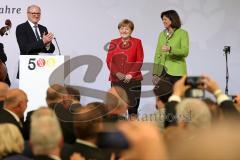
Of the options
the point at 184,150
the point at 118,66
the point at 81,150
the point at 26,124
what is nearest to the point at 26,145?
the point at 26,124

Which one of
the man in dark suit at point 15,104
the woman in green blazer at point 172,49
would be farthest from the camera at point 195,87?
the woman in green blazer at point 172,49

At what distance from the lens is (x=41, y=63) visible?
508 centimetres

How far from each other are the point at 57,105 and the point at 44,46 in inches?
84.7

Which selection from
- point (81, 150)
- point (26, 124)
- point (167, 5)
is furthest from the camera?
point (167, 5)

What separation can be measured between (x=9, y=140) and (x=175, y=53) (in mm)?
3229

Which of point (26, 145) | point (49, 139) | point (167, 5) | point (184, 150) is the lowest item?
point (26, 145)

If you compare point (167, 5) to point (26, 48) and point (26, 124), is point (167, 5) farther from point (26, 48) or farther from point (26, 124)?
point (26, 124)

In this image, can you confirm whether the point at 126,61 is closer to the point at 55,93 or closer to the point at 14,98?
the point at 55,93

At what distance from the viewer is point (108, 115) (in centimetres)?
286

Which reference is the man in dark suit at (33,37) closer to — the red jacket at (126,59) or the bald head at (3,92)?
the red jacket at (126,59)

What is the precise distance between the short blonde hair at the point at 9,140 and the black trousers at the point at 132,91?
306 cm

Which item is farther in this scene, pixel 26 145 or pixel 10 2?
pixel 10 2

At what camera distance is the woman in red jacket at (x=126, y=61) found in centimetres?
532

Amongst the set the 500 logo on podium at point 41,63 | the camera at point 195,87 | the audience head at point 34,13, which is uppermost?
the audience head at point 34,13
